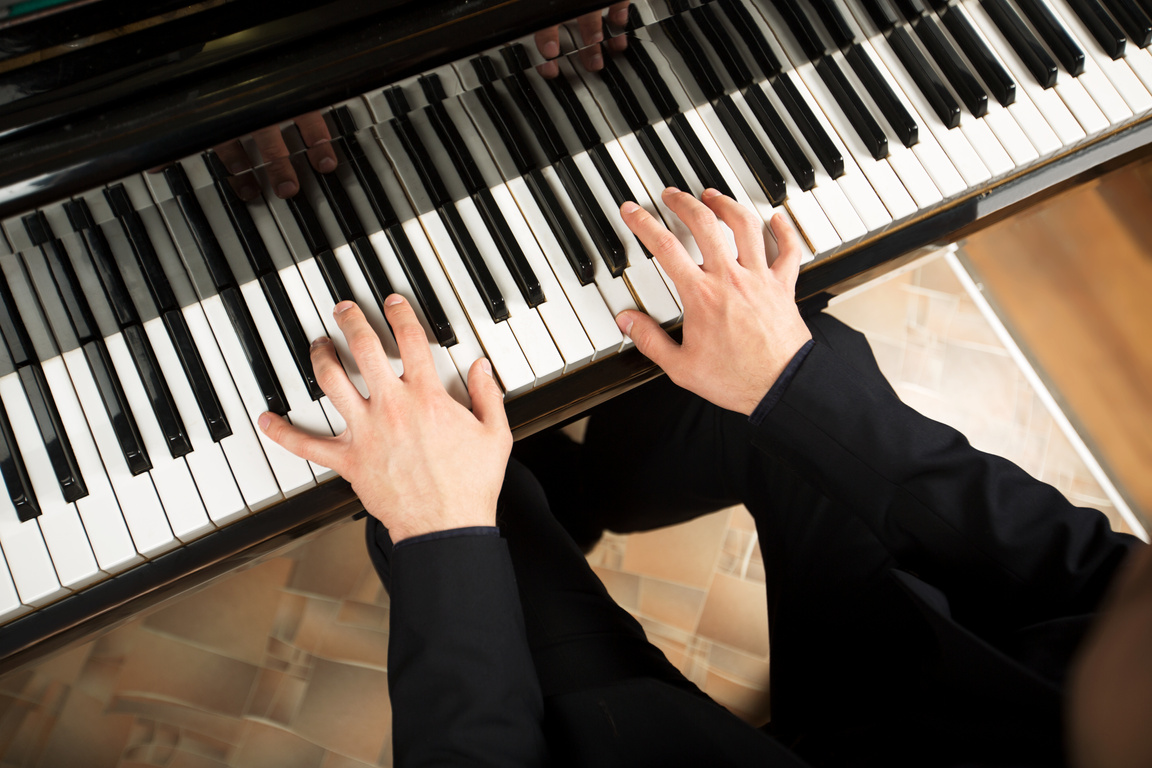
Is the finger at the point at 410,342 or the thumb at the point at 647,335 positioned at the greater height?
the finger at the point at 410,342

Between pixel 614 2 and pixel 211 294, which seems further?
pixel 211 294

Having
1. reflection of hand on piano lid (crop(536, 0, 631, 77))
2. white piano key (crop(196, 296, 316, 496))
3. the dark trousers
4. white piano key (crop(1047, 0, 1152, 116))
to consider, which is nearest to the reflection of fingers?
reflection of hand on piano lid (crop(536, 0, 631, 77))

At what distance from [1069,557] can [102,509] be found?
1392 millimetres

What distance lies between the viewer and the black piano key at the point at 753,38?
3.38ft

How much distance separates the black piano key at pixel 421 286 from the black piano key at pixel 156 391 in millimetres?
391

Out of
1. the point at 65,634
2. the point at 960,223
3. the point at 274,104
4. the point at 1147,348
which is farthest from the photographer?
the point at 1147,348

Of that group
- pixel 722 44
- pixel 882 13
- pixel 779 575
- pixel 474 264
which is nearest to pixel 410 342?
pixel 474 264

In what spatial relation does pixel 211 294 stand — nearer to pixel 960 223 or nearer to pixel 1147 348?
pixel 960 223

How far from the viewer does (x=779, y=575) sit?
1.22 m

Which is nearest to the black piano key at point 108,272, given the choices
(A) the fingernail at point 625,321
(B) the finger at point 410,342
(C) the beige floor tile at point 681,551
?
(B) the finger at point 410,342

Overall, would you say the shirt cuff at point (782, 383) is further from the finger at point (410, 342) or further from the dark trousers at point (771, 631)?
the finger at point (410, 342)

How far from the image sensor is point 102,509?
947 millimetres

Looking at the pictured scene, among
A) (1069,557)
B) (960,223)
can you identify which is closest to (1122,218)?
(960,223)

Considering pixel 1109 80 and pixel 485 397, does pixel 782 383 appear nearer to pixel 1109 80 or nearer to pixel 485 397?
pixel 485 397
